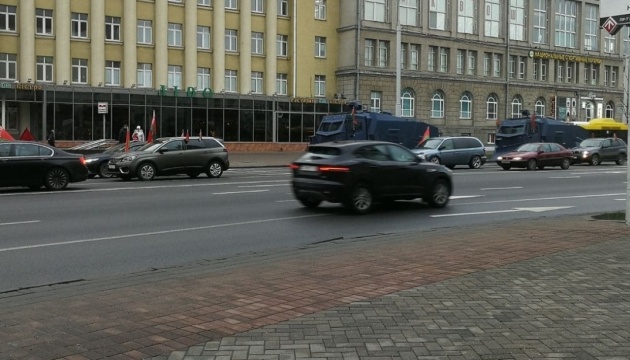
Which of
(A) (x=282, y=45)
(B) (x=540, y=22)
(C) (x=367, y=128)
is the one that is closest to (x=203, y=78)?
(A) (x=282, y=45)

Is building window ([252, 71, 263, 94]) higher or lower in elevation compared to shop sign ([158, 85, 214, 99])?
higher

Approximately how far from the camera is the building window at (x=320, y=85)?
203ft

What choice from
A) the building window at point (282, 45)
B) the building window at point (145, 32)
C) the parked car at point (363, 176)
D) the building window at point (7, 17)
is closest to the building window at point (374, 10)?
the building window at point (282, 45)

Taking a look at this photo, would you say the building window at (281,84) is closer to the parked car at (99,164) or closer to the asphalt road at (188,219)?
the parked car at (99,164)

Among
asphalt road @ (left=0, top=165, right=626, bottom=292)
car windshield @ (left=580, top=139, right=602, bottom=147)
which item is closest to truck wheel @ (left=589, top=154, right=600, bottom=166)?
car windshield @ (left=580, top=139, right=602, bottom=147)

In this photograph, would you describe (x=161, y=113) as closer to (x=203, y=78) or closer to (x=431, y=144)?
(x=203, y=78)

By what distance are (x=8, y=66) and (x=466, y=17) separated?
1544 inches

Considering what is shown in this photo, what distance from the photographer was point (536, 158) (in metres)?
37.3

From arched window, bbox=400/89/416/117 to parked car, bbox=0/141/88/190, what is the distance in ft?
146

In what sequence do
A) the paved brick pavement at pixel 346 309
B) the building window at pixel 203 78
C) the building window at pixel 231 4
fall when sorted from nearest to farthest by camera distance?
1. the paved brick pavement at pixel 346 309
2. the building window at pixel 203 78
3. the building window at pixel 231 4

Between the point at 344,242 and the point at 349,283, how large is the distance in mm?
3707

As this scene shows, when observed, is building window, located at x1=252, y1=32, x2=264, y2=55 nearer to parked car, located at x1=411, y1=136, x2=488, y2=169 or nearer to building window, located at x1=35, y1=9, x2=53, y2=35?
building window, located at x1=35, y1=9, x2=53, y2=35

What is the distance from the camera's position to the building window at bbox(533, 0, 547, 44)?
246ft

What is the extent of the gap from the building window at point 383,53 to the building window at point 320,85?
15.7 ft
